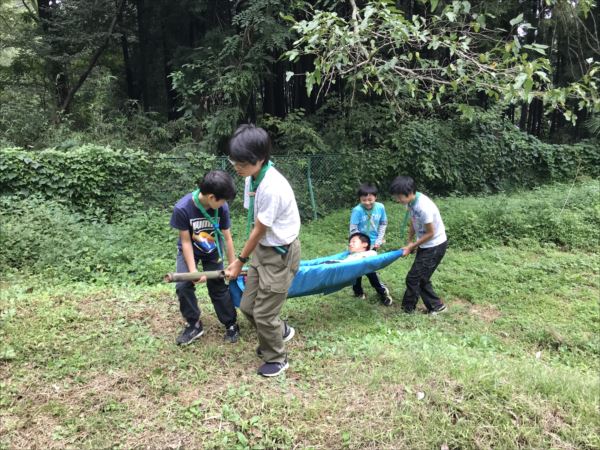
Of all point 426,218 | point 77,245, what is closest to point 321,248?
point 426,218

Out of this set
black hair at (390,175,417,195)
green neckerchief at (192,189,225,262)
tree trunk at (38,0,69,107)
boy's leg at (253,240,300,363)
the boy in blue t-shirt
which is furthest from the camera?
tree trunk at (38,0,69,107)

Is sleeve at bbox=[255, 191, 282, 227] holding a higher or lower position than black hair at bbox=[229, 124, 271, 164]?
lower

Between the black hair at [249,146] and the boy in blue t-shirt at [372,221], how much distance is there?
2.27 m

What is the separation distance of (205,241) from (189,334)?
78 cm

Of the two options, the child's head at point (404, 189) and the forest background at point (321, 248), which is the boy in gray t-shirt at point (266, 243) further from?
the child's head at point (404, 189)

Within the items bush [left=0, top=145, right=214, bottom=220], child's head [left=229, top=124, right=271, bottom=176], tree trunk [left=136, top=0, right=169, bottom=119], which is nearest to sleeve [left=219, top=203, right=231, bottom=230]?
child's head [left=229, top=124, right=271, bottom=176]

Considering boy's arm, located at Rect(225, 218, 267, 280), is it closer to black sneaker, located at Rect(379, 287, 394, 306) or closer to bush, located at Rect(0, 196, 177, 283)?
black sneaker, located at Rect(379, 287, 394, 306)

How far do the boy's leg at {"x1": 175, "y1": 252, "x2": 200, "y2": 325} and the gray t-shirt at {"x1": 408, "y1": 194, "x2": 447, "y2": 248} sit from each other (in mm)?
2376

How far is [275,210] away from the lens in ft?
9.04

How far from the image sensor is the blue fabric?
345 centimetres

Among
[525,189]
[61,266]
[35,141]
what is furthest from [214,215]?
[525,189]

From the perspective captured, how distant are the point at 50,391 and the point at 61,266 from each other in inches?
109

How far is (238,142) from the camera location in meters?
2.63

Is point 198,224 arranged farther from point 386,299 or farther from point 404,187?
point 386,299
